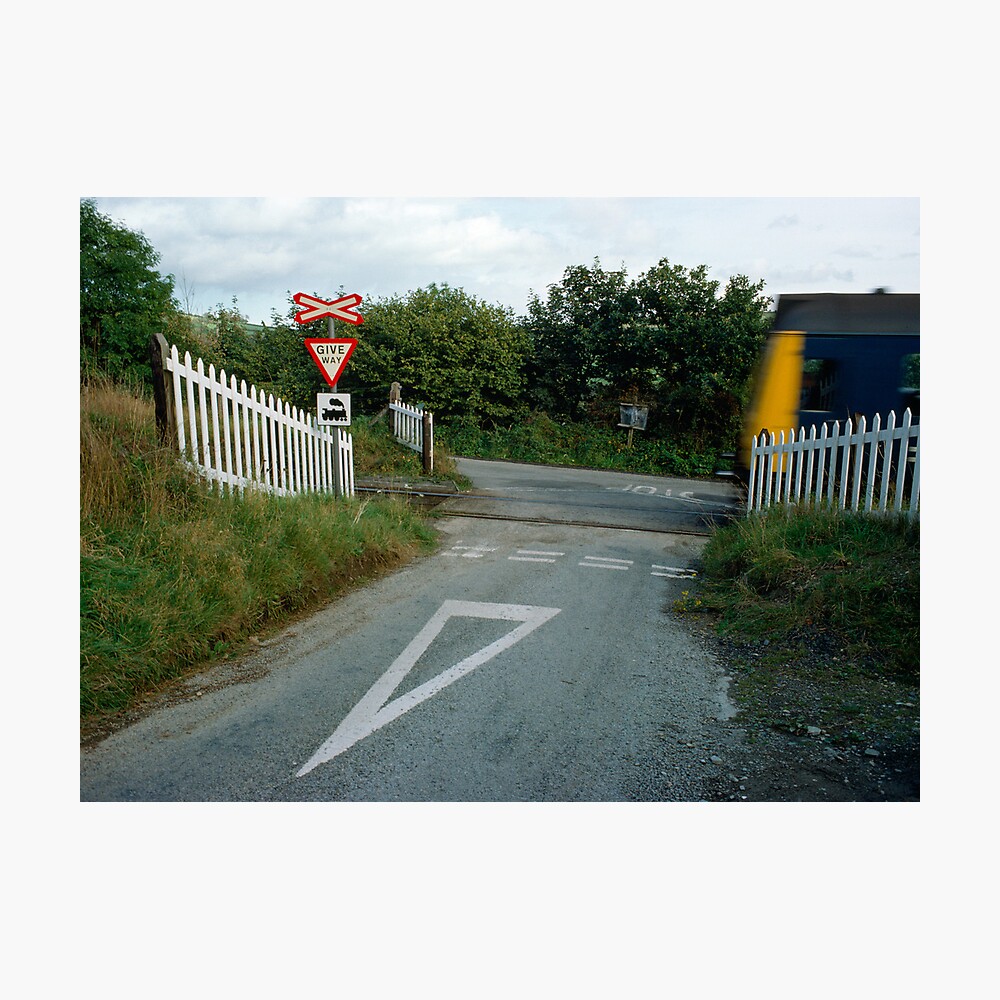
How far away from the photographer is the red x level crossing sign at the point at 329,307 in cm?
595

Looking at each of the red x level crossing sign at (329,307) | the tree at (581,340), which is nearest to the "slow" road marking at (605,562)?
the red x level crossing sign at (329,307)

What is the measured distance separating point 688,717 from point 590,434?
1345cm

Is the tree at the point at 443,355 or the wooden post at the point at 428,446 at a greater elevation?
the tree at the point at 443,355

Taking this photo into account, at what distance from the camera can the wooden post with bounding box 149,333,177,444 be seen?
4.54m

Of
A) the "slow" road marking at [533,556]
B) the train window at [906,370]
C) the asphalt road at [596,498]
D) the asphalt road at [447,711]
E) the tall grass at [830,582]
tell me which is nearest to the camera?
the asphalt road at [447,711]

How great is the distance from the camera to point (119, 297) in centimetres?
748

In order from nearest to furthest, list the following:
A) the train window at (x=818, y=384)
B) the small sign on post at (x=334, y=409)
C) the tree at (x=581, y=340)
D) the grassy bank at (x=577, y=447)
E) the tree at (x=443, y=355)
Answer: the small sign on post at (x=334, y=409) < the train window at (x=818, y=384) < the tree at (x=443, y=355) < the grassy bank at (x=577, y=447) < the tree at (x=581, y=340)

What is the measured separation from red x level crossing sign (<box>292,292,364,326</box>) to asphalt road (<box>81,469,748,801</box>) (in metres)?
2.55

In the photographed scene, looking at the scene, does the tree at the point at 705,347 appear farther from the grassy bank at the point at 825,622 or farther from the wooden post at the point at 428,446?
the grassy bank at the point at 825,622

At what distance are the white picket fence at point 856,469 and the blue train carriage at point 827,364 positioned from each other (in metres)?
1.55

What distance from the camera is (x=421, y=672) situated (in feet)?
11.2

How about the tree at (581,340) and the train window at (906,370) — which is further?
the tree at (581,340)

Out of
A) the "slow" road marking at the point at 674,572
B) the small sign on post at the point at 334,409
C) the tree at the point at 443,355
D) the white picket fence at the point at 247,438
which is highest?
the tree at the point at 443,355

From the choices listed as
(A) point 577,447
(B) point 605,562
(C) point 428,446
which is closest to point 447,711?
(B) point 605,562
